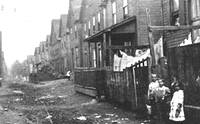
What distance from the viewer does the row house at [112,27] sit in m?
19.5

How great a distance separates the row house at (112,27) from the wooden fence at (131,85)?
2508 mm

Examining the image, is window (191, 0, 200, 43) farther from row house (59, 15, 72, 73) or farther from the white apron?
row house (59, 15, 72, 73)

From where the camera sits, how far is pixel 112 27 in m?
19.0

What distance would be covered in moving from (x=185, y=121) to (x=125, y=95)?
469 cm

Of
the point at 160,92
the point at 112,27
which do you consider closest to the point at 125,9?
the point at 112,27

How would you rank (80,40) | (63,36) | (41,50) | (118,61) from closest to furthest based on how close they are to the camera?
(118,61)
(80,40)
(63,36)
(41,50)

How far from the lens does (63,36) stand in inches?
2078

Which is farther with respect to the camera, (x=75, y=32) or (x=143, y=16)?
(x=75, y=32)

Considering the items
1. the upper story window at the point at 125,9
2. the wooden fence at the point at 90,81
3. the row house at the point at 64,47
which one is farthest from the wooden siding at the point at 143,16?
the row house at the point at 64,47

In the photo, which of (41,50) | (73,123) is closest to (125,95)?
(73,123)

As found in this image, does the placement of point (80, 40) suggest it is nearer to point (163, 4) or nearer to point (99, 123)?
point (163, 4)

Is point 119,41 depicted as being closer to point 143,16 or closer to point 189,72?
point 143,16

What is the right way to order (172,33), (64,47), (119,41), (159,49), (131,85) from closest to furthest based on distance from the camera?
(131,85), (159,49), (172,33), (119,41), (64,47)

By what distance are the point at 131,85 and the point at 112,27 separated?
6.90 m
